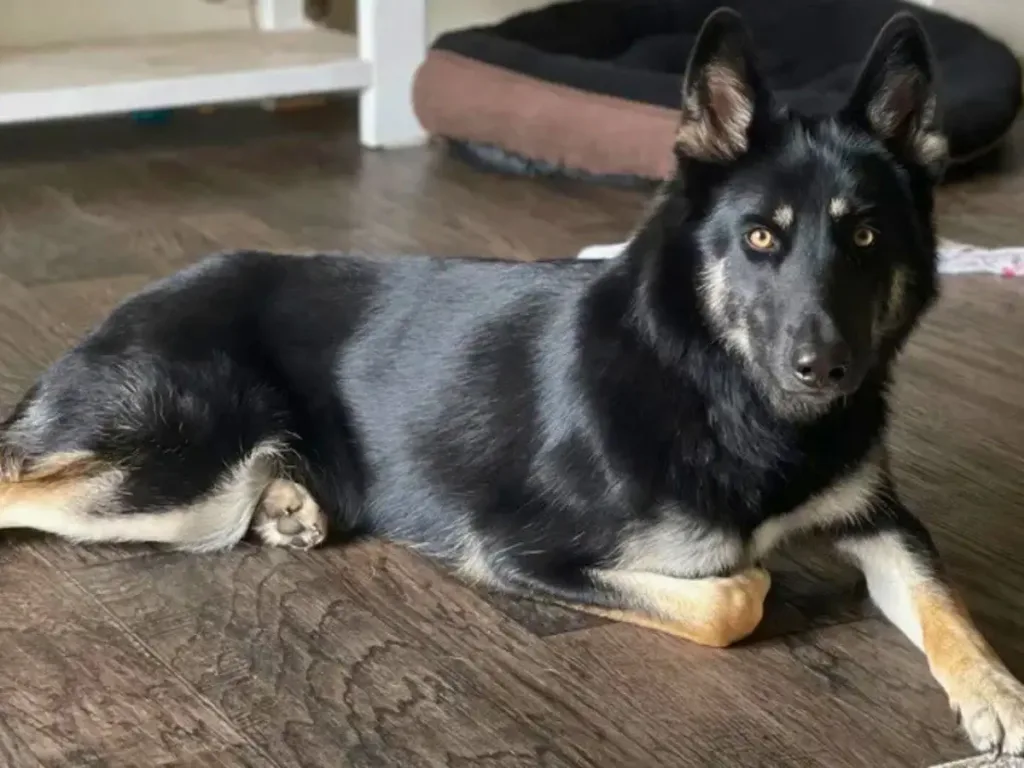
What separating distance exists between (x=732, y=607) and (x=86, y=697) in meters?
0.86

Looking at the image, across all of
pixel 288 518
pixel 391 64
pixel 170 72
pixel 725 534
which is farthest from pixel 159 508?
pixel 391 64

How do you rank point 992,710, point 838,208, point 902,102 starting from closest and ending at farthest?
point 992,710
point 838,208
point 902,102

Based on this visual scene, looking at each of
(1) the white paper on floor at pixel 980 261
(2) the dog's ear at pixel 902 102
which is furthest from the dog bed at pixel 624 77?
(2) the dog's ear at pixel 902 102

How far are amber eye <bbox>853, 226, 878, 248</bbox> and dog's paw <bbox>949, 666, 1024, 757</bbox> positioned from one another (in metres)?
0.57

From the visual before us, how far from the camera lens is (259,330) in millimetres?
2367

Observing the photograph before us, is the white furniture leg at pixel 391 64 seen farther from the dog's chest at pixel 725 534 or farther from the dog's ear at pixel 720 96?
the dog's chest at pixel 725 534

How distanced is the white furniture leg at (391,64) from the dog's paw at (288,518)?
2.99 meters

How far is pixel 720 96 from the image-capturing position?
6.59 feet

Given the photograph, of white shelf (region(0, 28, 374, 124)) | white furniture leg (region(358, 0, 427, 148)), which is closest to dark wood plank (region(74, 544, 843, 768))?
white shelf (region(0, 28, 374, 124))

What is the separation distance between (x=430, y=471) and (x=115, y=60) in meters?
3.09

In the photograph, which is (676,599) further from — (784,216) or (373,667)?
(784,216)

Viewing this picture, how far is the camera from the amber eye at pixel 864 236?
1918 mm

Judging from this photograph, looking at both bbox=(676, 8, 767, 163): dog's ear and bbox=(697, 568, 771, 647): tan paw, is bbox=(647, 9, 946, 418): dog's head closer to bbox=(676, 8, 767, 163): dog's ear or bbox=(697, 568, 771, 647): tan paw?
bbox=(676, 8, 767, 163): dog's ear

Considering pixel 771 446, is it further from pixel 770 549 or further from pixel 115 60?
pixel 115 60
